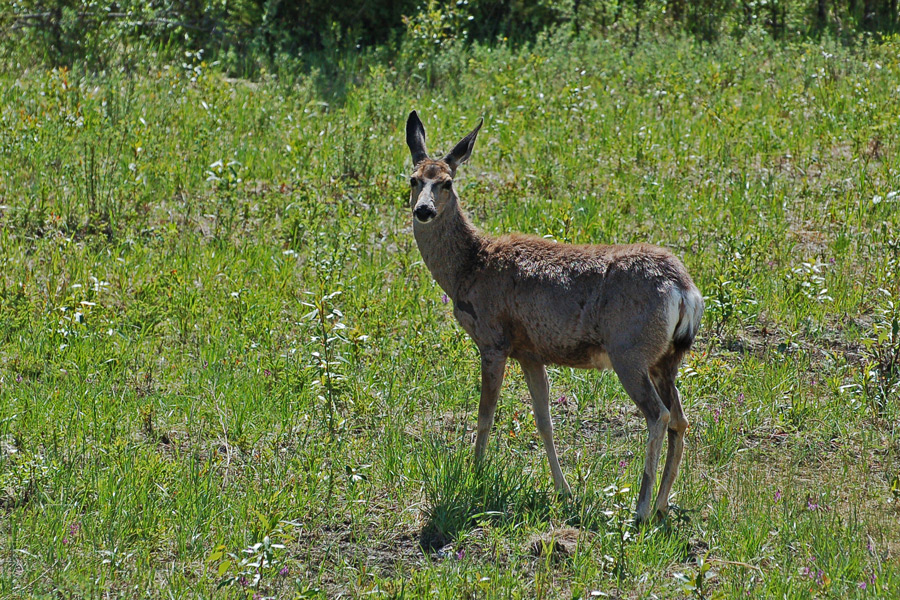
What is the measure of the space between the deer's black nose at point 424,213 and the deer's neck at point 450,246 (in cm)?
34

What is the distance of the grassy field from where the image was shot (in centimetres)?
520

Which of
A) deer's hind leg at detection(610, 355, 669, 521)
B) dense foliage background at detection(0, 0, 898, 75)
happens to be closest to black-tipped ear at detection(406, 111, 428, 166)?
deer's hind leg at detection(610, 355, 669, 521)

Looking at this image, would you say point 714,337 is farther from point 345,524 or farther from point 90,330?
point 90,330

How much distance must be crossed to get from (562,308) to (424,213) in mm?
1002

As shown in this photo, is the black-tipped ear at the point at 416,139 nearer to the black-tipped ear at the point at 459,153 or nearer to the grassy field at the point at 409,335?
the black-tipped ear at the point at 459,153

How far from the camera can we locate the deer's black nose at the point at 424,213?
608cm

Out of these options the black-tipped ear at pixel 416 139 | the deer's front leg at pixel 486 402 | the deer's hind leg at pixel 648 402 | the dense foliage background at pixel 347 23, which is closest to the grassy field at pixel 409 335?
the deer's front leg at pixel 486 402

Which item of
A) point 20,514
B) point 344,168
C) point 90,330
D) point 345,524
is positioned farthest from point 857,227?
point 20,514

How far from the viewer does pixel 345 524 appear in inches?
224

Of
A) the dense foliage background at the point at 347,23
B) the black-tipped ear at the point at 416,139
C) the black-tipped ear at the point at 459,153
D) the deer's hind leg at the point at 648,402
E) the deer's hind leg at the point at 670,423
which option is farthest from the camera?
the dense foliage background at the point at 347,23

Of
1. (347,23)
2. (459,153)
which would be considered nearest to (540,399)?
(459,153)

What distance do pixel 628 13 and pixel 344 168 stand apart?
6156 millimetres

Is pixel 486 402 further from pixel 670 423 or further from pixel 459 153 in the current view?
pixel 459 153

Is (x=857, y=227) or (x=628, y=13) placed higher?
(x=628, y=13)
